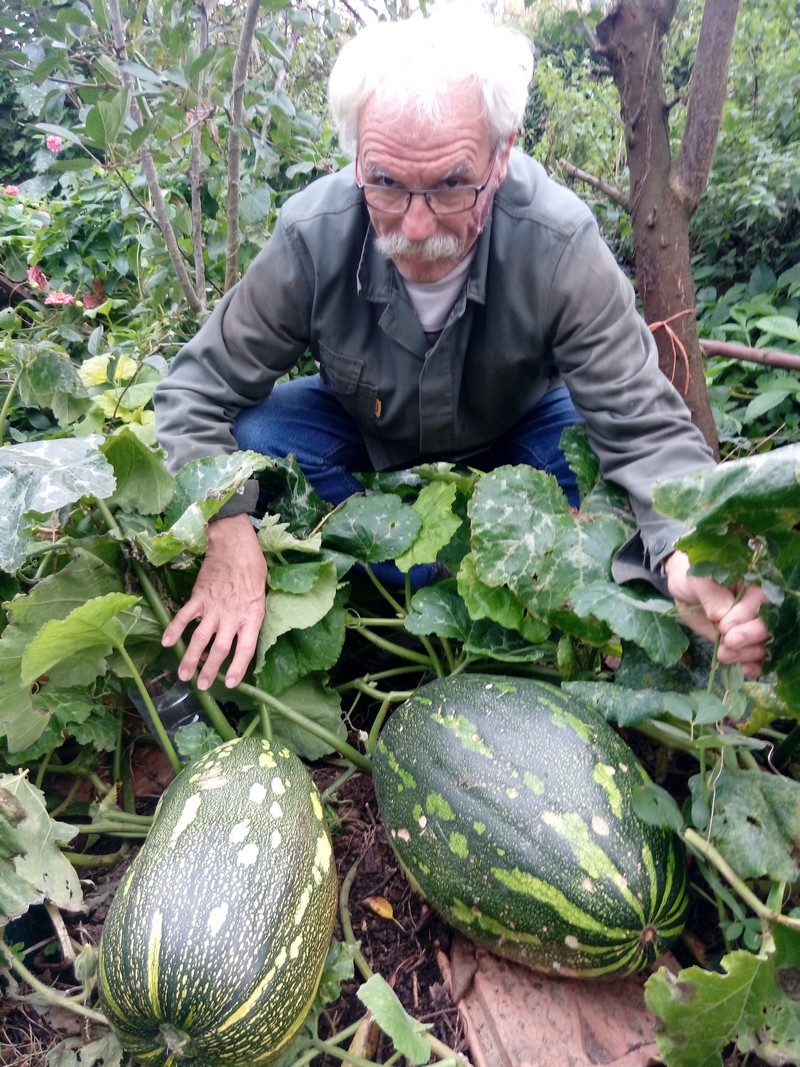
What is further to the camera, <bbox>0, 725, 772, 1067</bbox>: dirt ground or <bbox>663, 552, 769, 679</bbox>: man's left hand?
<bbox>0, 725, 772, 1067</bbox>: dirt ground

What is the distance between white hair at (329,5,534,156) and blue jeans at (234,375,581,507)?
2.50ft

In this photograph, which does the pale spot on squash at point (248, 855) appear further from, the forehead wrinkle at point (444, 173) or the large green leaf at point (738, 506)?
the forehead wrinkle at point (444, 173)

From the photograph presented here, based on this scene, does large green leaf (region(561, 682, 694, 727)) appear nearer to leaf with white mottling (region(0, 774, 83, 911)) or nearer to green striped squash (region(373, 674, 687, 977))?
green striped squash (region(373, 674, 687, 977))

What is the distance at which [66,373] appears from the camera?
1.73 m

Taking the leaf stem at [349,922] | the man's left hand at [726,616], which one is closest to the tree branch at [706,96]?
the man's left hand at [726,616]

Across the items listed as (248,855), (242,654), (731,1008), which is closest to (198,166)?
(242,654)

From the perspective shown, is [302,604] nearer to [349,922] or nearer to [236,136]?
[349,922]

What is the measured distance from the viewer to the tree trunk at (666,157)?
1999mm

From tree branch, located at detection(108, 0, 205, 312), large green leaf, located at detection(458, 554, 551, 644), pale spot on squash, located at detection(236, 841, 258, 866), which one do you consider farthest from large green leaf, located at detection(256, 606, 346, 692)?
tree branch, located at detection(108, 0, 205, 312)

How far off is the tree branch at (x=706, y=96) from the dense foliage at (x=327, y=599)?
740 millimetres

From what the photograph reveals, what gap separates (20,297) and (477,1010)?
3392mm

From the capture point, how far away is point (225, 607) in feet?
5.38

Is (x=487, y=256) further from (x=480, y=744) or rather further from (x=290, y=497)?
(x=480, y=744)

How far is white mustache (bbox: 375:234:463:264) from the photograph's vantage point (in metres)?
1.66
